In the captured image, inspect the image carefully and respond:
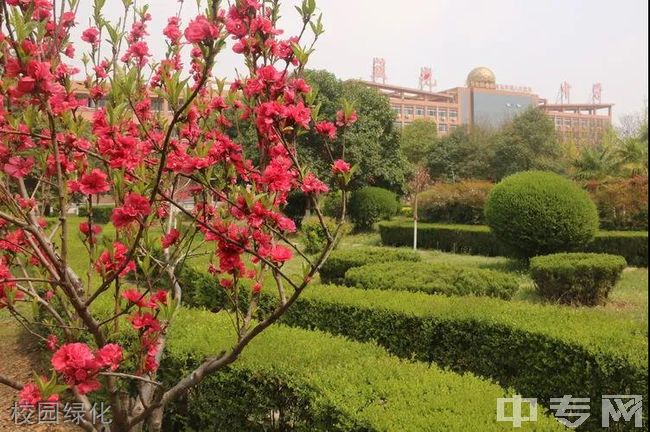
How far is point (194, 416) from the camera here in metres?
3.54

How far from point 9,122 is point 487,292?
5343mm

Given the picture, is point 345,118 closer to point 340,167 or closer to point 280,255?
point 340,167

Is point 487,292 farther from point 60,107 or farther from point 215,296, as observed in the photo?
point 60,107

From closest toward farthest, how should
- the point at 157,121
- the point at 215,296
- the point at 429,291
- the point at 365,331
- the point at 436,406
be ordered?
the point at 436,406
the point at 157,121
the point at 365,331
the point at 429,291
the point at 215,296

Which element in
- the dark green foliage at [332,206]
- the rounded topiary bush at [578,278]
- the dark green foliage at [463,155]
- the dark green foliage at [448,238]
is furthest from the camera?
the dark green foliage at [463,155]

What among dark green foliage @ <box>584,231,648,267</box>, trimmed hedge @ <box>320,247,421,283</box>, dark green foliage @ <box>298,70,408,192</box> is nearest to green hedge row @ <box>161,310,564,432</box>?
trimmed hedge @ <box>320,247,421,283</box>

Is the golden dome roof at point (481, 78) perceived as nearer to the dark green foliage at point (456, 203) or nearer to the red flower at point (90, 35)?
the dark green foliage at point (456, 203)

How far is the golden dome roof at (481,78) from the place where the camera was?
256 ft

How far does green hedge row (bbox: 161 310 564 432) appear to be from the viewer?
2.43m

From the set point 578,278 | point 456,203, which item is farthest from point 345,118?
point 456,203

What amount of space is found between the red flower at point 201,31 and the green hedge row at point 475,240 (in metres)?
10.3

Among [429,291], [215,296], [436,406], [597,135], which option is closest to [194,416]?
[436,406]

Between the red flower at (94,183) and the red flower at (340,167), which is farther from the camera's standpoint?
the red flower at (340,167)

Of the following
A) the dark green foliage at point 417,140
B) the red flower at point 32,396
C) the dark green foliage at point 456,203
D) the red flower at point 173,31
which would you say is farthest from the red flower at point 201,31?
the dark green foliage at point 417,140
